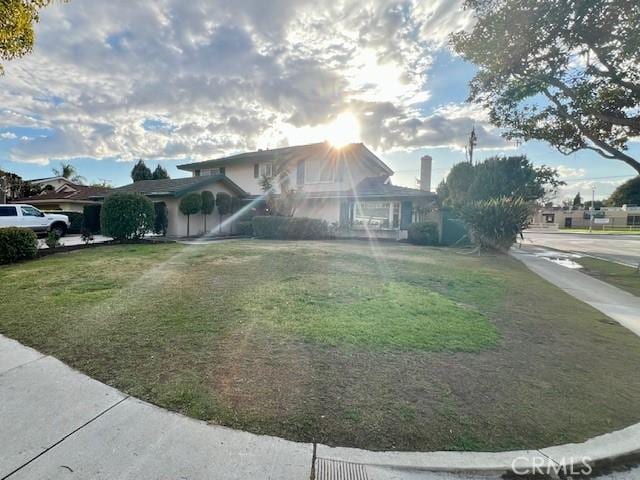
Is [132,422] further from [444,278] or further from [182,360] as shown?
[444,278]

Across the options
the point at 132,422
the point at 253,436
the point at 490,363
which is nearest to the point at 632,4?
the point at 490,363

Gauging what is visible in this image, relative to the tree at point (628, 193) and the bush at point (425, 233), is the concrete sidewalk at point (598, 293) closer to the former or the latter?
the bush at point (425, 233)

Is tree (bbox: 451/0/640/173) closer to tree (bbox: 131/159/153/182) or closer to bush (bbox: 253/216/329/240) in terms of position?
bush (bbox: 253/216/329/240)

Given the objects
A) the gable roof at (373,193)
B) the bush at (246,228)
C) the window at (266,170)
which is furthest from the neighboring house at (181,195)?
the gable roof at (373,193)

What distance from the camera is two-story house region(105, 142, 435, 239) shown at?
1931 cm

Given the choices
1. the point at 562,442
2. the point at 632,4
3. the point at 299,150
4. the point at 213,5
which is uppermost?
the point at 213,5

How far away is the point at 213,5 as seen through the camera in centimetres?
1064

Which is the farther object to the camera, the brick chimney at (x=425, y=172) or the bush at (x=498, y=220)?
the brick chimney at (x=425, y=172)

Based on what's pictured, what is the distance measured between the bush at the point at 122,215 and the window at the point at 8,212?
5.58 metres

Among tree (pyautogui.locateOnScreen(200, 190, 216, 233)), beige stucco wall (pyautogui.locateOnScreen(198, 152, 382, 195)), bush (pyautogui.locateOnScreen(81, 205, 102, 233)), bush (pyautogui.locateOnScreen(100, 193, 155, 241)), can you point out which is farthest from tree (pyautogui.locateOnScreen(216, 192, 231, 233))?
bush (pyautogui.locateOnScreen(81, 205, 102, 233))

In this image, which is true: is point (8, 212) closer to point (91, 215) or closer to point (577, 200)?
point (91, 215)

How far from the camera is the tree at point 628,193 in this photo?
236 ft

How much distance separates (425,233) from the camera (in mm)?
17844

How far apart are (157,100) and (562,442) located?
2004cm
